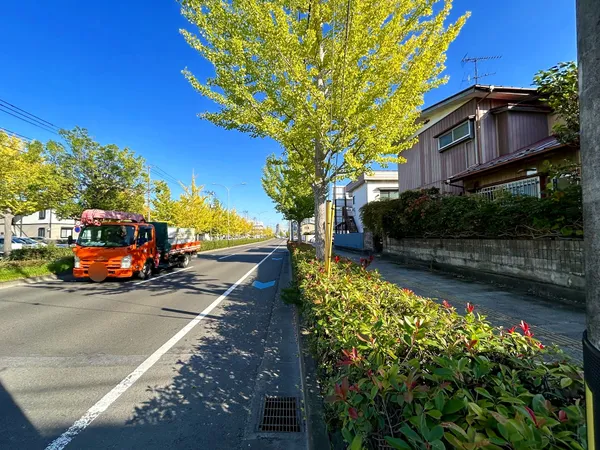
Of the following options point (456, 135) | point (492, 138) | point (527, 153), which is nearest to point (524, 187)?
point (527, 153)

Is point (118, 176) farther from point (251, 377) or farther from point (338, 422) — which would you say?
point (338, 422)

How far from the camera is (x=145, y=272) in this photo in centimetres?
1262

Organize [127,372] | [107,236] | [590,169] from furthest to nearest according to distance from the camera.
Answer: [107,236], [127,372], [590,169]

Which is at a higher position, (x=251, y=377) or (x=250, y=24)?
(x=250, y=24)

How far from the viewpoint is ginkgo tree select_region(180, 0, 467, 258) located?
6145 mm

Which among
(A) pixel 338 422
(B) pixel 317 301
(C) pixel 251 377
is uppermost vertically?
(B) pixel 317 301

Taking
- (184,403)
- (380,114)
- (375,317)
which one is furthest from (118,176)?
(375,317)

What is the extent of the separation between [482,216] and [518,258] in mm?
1547

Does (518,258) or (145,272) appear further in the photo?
(145,272)

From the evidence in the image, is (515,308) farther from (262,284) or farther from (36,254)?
(36,254)

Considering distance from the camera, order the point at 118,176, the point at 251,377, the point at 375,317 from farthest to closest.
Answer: the point at 118,176
the point at 251,377
the point at 375,317

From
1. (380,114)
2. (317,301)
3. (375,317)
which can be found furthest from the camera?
(380,114)

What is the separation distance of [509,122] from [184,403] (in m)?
14.2

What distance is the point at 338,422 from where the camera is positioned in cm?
207
